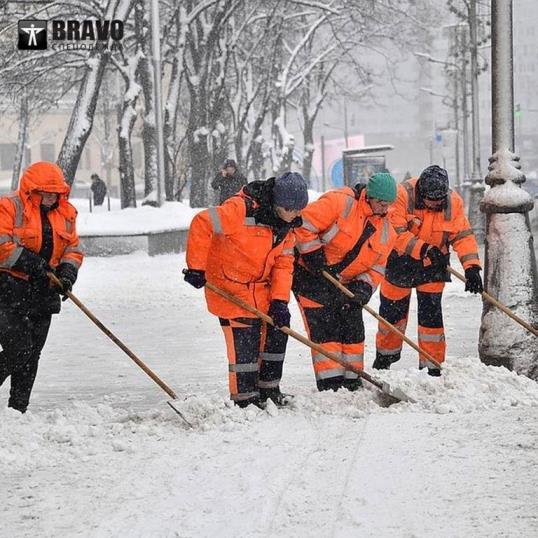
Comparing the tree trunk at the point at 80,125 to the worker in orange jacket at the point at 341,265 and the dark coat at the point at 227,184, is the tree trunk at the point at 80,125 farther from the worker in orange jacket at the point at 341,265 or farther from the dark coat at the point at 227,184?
the worker in orange jacket at the point at 341,265

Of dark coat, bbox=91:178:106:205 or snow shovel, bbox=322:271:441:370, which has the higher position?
snow shovel, bbox=322:271:441:370

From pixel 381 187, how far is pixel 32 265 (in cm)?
212

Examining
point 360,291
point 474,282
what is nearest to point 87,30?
Result: point 474,282

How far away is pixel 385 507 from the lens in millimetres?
4984

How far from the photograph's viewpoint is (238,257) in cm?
711

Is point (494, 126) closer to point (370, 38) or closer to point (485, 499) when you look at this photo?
point (485, 499)

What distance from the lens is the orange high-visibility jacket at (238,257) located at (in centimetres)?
687

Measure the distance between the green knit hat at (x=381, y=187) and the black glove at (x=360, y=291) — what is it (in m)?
0.61

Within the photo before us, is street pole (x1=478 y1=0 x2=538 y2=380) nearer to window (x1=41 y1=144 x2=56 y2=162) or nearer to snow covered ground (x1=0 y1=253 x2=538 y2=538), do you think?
snow covered ground (x1=0 y1=253 x2=538 y2=538)

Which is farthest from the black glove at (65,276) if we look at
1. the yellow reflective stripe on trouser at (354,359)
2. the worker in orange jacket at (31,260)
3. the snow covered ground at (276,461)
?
the yellow reflective stripe on trouser at (354,359)

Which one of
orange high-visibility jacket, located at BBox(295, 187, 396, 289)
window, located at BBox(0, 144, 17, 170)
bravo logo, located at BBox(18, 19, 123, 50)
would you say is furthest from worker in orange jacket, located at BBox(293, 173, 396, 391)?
window, located at BBox(0, 144, 17, 170)

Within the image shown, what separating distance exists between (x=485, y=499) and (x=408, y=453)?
874 mm

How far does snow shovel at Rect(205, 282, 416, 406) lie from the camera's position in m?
7.03

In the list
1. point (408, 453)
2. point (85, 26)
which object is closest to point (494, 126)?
point (408, 453)
